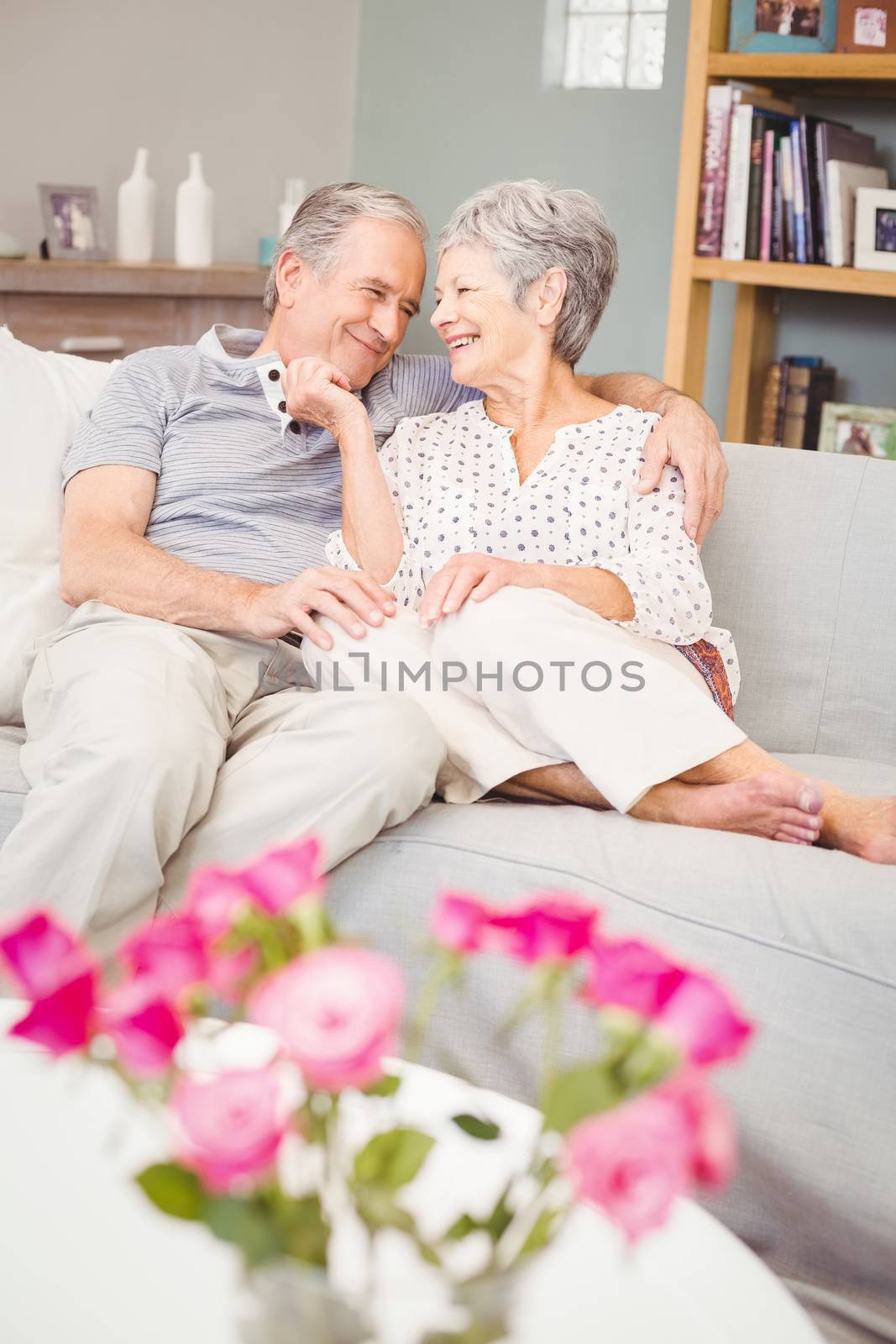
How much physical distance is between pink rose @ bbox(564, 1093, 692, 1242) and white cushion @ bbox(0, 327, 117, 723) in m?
1.42

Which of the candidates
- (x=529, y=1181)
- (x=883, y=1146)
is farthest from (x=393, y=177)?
(x=529, y=1181)

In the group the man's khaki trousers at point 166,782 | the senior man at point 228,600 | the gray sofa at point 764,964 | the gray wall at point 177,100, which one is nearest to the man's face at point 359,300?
the senior man at point 228,600

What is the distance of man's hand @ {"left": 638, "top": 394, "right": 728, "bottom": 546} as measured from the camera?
174 cm

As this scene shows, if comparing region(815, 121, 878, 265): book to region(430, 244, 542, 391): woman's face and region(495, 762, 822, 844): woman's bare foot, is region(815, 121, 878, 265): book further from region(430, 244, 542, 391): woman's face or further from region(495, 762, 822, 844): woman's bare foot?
region(495, 762, 822, 844): woman's bare foot

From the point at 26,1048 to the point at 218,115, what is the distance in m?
3.59

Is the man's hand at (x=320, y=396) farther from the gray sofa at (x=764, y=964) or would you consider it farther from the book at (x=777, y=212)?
the book at (x=777, y=212)

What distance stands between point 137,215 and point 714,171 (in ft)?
4.96

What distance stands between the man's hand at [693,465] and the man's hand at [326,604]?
0.38 meters

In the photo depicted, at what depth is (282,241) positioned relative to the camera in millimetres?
2078

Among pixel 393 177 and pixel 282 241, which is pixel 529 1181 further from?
pixel 393 177

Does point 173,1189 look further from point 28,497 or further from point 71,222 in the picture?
point 71,222

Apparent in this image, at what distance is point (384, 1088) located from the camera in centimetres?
60

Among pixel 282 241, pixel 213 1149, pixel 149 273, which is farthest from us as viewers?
pixel 149 273

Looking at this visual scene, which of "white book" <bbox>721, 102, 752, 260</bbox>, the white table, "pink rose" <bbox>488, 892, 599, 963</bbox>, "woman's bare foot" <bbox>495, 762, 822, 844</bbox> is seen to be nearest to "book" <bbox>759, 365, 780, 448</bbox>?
"white book" <bbox>721, 102, 752, 260</bbox>
